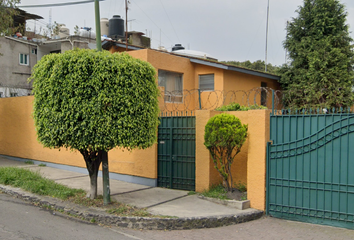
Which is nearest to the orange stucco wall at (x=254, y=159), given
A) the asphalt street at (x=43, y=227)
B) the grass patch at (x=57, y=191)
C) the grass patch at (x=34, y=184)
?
the grass patch at (x=57, y=191)

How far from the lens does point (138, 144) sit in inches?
287

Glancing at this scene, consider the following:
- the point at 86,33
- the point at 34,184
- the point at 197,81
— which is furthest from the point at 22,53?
the point at 34,184

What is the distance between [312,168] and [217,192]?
8.24 feet

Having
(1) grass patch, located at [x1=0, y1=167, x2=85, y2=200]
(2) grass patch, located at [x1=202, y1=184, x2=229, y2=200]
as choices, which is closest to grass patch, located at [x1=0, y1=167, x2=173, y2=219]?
(1) grass patch, located at [x1=0, y1=167, x2=85, y2=200]

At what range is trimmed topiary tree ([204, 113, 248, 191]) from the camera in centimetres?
754

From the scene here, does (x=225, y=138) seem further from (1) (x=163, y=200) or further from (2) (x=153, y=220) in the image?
(2) (x=153, y=220)

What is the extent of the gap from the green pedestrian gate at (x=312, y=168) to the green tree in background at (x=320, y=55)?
921 centimetres

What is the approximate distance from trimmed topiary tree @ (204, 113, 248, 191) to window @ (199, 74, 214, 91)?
20.6 feet

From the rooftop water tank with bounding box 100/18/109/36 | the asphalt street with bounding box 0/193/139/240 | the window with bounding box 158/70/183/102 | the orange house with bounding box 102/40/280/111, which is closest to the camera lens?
the asphalt street with bounding box 0/193/139/240

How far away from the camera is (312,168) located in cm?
670

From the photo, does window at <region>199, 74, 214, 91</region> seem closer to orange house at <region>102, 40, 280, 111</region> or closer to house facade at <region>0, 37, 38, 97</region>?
orange house at <region>102, 40, 280, 111</region>

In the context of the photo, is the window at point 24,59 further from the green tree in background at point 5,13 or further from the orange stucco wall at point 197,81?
the orange stucco wall at point 197,81

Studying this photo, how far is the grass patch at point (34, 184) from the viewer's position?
27.7ft

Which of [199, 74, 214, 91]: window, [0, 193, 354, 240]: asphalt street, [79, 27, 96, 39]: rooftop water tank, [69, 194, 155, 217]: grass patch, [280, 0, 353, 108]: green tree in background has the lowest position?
[0, 193, 354, 240]: asphalt street
